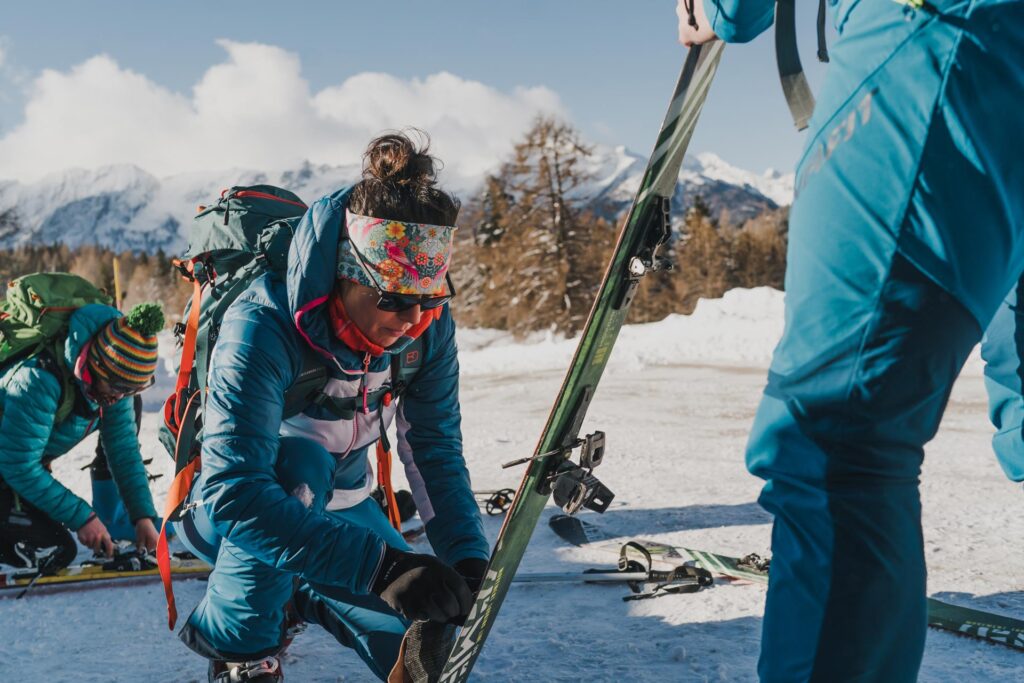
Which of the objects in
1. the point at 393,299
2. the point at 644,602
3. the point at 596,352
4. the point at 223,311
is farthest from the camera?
the point at 644,602

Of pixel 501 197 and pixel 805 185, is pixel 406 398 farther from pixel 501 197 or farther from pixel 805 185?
pixel 501 197

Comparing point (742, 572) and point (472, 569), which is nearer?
point (472, 569)

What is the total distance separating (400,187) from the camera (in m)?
1.99

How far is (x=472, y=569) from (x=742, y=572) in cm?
119

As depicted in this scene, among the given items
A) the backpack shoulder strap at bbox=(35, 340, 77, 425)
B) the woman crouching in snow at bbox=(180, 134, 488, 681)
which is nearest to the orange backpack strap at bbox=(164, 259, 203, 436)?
the woman crouching in snow at bbox=(180, 134, 488, 681)

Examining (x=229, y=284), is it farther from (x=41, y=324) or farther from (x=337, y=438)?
(x=41, y=324)

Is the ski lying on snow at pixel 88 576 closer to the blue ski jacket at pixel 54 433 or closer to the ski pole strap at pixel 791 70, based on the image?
the blue ski jacket at pixel 54 433

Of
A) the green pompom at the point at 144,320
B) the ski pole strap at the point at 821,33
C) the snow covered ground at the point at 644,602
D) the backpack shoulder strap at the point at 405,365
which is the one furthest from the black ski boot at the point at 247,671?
the ski pole strap at the point at 821,33

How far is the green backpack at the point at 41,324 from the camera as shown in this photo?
329 cm

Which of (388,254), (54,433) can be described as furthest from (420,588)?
(54,433)

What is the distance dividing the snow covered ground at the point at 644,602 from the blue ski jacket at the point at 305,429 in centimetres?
60

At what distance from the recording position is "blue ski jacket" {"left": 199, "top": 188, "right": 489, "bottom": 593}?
69.9 inches

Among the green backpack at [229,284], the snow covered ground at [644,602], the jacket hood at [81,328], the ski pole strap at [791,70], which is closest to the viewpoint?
the ski pole strap at [791,70]

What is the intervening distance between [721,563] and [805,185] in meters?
2.05
